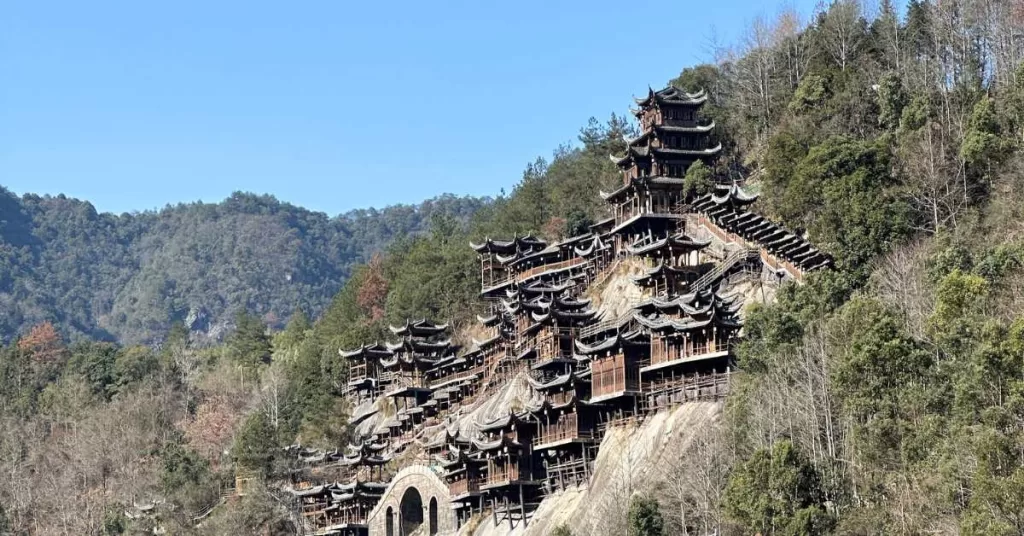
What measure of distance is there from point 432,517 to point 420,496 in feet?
4.98

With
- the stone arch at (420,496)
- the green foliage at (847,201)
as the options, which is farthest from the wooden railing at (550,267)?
the stone arch at (420,496)

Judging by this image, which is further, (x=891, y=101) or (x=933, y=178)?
(x=891, y=101)

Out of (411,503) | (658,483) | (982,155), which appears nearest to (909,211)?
(982,155)

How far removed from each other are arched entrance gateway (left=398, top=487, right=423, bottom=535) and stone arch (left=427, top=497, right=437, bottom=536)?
1.32 metres

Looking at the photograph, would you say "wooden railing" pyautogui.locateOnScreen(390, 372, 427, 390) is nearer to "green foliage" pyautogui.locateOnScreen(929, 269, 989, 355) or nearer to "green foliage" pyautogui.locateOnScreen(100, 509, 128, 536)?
"green foliage" pyautogui.locateOnScreen(100, 509, 128, 536)

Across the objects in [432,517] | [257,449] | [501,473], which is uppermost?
[257,449]

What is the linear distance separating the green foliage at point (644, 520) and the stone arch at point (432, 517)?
77.3ft

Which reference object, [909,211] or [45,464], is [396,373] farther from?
[909,211]

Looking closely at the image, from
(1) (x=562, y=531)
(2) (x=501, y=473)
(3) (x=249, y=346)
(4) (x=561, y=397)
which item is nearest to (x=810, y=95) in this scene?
(4) (x=561, y=397)

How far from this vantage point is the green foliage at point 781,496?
139 feet

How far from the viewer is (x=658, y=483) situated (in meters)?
52.2

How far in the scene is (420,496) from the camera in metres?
71.4

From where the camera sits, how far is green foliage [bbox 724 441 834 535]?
4238 centimetres

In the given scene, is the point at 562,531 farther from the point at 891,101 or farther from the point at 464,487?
the point at 891,101
